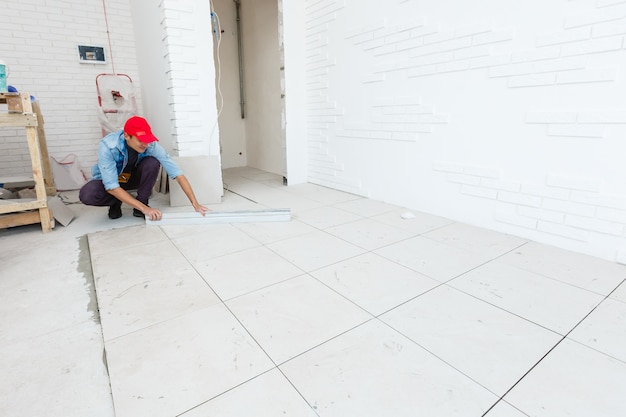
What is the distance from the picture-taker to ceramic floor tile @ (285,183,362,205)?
123 inches

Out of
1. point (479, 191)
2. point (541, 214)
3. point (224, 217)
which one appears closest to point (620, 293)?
Answer: point (541, 214)

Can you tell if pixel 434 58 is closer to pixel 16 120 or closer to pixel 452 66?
pixel 452 66

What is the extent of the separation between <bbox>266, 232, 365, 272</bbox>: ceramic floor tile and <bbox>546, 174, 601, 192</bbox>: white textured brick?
117cm

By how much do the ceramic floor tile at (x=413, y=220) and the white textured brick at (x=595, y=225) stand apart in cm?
71

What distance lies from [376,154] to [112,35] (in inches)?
142

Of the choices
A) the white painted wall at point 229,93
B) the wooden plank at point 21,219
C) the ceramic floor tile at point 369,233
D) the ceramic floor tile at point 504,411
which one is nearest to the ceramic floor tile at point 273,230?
the ceramic floor tile at point 369,233

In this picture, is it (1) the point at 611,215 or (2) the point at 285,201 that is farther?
(2) the point at 285,201

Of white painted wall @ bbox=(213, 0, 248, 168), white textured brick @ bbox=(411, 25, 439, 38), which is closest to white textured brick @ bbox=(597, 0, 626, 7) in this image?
white textured brick @ bbox=(411, 25, 439, 38)

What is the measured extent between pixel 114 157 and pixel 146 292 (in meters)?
1.26

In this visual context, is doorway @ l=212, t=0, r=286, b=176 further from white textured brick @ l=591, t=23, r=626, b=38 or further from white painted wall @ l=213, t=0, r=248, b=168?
white textured brick @ l=591, t=23, r=626, b=38

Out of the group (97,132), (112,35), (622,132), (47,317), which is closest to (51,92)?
(97,132)

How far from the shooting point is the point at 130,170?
8.63 ft

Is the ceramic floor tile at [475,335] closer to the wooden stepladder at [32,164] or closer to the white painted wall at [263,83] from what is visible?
the wooden stepladder at [32,164]

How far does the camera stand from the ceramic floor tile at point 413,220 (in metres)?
2.31
